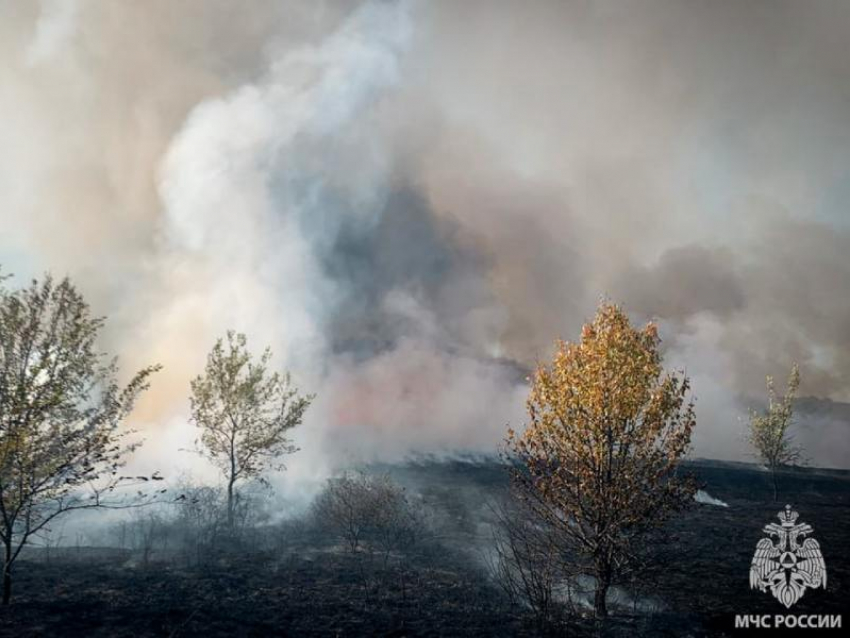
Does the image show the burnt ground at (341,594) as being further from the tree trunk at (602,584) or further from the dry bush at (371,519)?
the dry bush at (371,519)

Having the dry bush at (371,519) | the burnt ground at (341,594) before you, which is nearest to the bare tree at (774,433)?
the burnt ground at (341,594)

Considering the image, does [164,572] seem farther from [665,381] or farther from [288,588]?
[665,381]

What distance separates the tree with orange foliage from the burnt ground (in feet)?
8.85

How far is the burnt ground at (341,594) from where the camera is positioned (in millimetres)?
15695

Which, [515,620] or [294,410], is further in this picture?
[294,410]

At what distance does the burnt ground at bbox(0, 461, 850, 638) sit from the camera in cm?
1570

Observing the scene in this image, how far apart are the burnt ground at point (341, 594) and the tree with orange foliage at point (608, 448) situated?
270 centimetres

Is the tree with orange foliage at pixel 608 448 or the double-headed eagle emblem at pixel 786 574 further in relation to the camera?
the double-headed eagle emblem at pixel 786 574

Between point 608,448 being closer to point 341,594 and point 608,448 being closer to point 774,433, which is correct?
point 341,594

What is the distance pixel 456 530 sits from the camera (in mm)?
39438

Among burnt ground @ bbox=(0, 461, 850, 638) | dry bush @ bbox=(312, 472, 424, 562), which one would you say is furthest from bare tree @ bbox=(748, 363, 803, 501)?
dry bush @ bbox=(312, 472, 424, 562)

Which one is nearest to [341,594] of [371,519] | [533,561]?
[371,519]

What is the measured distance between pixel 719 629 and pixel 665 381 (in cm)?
1034

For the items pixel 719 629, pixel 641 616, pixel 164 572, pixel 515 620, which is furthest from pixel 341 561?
pixel 719 629
